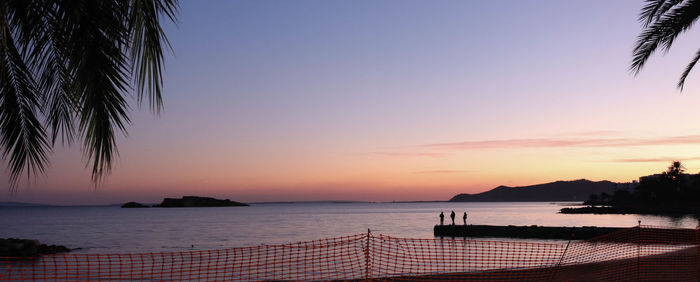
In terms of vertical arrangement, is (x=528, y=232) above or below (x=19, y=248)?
above

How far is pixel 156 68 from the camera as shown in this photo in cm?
470

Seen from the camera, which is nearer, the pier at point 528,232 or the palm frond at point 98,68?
the palm frond at point 98,68

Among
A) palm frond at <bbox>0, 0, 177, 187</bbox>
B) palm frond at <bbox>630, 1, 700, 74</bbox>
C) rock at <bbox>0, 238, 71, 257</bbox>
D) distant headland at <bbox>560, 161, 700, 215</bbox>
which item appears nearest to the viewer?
palm frond at <bbox>0, 0, 177, 187</bbox>

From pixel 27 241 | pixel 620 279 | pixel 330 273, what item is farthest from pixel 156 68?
pixel 27 241

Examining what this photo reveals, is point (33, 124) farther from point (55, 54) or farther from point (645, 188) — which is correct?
point (645, 188)

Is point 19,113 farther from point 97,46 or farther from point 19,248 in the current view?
point 19,248

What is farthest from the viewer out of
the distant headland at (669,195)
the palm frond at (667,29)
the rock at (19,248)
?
the distant headland at (669,195)

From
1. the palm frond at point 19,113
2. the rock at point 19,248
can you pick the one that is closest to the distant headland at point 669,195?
the rock at point 19,248

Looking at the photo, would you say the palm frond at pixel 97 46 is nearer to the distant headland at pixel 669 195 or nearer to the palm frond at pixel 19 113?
the palm frond at pixel 19 113

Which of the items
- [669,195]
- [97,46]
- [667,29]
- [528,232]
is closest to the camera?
[97,46]

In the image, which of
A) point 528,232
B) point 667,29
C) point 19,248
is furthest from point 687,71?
point 19,248

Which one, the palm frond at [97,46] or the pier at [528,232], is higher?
the palm frond at [97,46]

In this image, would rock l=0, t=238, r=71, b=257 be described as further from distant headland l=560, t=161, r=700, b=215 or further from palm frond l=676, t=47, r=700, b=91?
distant headland l=560, t=161, r=700, b=215

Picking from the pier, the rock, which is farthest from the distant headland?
the rock
